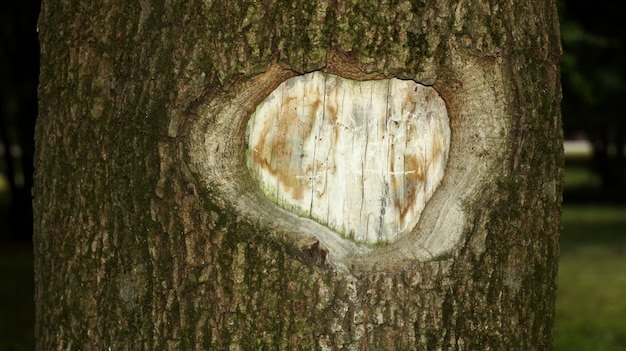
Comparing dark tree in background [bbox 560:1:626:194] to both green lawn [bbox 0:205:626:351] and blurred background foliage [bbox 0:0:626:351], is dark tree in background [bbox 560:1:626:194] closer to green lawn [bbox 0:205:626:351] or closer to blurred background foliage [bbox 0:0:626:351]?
blurred background foliage [bbox 0:0:626:351]

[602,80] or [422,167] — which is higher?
[602,80]

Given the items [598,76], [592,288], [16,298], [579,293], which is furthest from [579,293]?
[598,76]

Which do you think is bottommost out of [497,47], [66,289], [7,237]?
[7,237]

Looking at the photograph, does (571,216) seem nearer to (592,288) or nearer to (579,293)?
(592,288)

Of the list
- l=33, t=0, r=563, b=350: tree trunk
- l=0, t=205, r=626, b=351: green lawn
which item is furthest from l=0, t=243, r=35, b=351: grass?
l=33, t=0, r=563, b=350: tree trunk

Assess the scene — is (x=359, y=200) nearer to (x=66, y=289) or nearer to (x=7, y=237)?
(x=66, y=289)

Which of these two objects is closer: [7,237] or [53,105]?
[53,105]

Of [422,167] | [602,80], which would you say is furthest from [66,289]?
[602,80]
